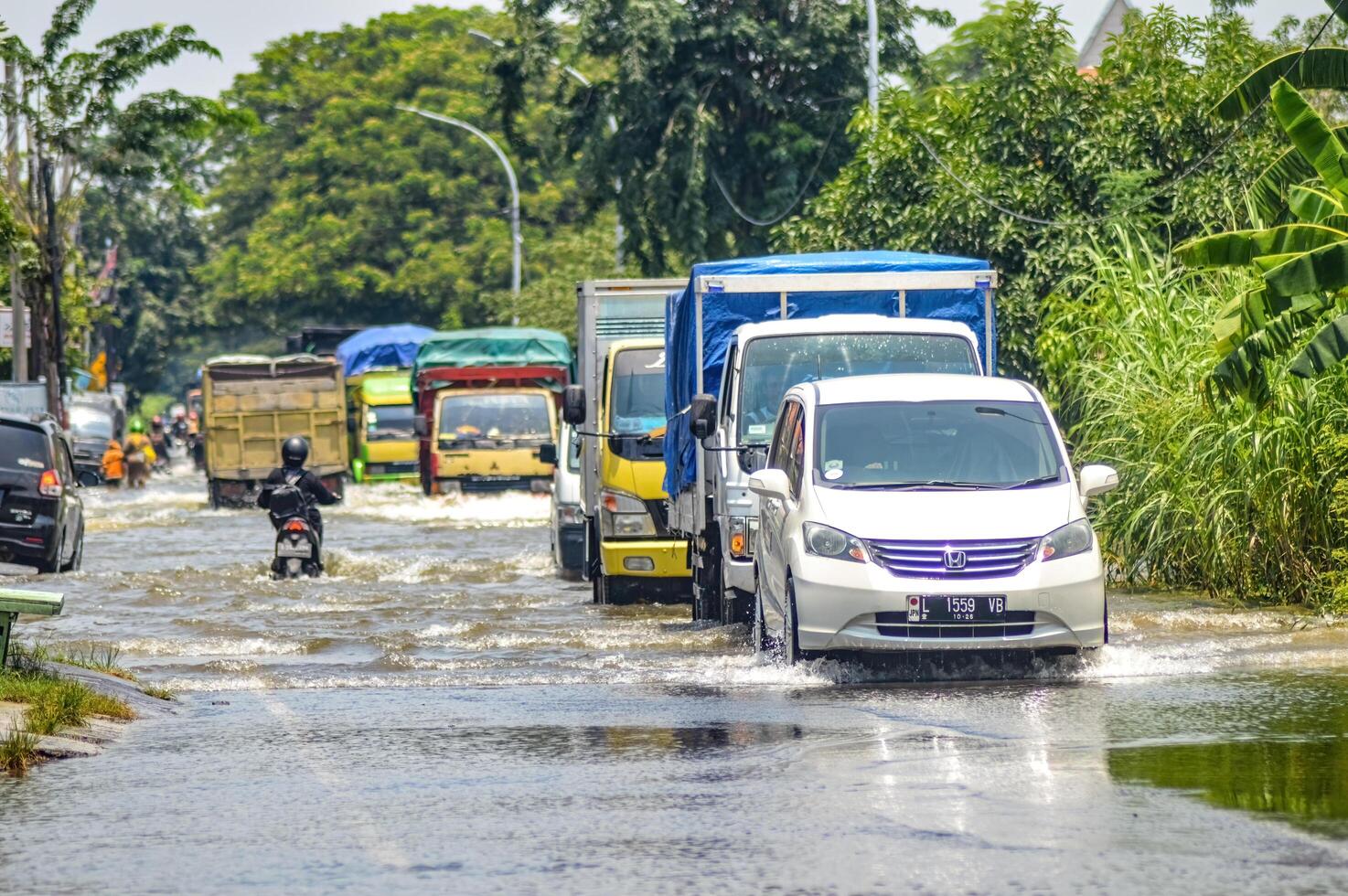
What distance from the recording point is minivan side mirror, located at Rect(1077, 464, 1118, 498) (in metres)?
12.5

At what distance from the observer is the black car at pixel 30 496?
2156 centimetres

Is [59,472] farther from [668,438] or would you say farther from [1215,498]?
[1215,498]

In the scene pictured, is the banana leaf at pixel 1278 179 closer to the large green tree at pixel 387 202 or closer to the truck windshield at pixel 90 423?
the truck windshield at pixel 90 423

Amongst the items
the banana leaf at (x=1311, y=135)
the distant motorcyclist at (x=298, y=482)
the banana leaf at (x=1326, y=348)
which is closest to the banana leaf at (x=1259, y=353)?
the banana leaf at (x=1326, y=348)

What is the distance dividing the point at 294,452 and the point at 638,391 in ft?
10.3

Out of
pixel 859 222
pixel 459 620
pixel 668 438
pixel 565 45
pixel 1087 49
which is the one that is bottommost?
pixel 459 620

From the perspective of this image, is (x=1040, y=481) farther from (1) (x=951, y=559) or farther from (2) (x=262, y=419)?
(2) (x=262, y=419)

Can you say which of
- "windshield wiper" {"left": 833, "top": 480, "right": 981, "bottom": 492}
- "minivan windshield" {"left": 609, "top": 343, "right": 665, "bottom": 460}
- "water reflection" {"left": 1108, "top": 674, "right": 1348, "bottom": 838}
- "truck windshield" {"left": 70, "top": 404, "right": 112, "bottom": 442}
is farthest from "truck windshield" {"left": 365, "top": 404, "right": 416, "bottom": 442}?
"water reflection" {"left": 1108, "top": 674, "right": 1348, "bottom": 838}

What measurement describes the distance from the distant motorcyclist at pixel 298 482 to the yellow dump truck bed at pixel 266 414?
18.9 metres

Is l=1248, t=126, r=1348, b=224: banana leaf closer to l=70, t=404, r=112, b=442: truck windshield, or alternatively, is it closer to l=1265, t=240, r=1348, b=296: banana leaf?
l=1265, t=240, r=1348, b=296: banana leaf

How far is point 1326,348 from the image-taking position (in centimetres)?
1516

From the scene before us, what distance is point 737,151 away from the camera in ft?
126

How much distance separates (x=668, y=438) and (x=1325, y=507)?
5.02 meters

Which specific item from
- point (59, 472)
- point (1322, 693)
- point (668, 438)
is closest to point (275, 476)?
point (59, 472)
